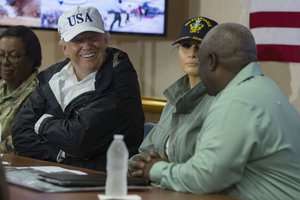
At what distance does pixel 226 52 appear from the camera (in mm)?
2531

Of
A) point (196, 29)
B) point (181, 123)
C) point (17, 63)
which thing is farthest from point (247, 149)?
point (17, 63)

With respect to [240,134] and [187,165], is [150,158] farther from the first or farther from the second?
[240,134]

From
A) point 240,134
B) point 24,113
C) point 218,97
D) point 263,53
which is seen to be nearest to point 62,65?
point 24,113

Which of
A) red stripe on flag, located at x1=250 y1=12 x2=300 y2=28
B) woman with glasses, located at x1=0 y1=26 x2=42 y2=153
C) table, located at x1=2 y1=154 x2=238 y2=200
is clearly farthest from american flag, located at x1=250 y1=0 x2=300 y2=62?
table, located at x1=2 y1=154 x2=238 y2=200

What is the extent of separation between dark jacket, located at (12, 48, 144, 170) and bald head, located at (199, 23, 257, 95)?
0.99m

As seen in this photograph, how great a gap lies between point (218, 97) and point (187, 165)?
289 millimetres

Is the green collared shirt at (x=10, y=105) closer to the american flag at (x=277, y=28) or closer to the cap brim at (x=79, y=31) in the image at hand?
the cap brim at (x=79, y=31)

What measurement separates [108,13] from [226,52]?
2.38 metres

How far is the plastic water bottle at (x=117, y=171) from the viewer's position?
2291mm

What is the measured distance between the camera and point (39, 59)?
4.29 m

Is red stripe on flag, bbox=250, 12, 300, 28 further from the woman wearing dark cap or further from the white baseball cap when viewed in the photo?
the white baseball cap

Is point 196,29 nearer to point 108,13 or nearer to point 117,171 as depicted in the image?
point 117,171

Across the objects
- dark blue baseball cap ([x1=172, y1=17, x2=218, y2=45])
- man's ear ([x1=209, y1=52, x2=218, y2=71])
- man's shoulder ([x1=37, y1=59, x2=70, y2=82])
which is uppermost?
dark blue baseball cap ([x1=172, y1=17, x2=218, y2=45])

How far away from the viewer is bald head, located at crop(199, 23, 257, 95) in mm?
2529
